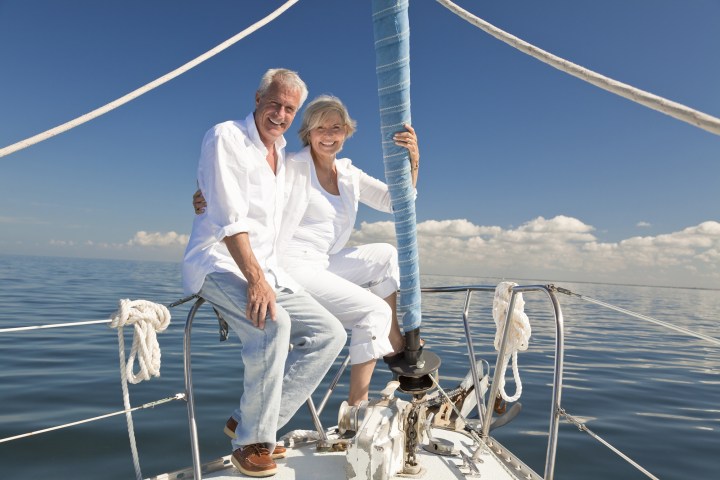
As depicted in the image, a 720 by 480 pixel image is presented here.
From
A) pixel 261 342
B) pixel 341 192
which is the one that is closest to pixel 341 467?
pixel 261 342

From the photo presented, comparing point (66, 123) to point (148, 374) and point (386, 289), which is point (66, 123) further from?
point (386, 289)

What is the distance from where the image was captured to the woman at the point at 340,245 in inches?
103

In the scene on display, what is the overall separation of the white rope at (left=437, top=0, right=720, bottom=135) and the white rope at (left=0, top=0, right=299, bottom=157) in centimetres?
129

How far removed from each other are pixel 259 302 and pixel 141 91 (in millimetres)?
1206

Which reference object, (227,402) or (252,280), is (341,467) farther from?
(227,402)

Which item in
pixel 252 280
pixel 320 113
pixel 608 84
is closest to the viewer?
pixel 608 84

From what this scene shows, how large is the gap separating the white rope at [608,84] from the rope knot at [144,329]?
1934mm

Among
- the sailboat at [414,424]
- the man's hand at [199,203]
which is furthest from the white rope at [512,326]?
the man's hand at [199,203]

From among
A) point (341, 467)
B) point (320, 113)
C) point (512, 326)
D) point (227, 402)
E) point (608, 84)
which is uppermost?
point (320, 113)

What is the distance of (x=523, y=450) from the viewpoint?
14.1 ft

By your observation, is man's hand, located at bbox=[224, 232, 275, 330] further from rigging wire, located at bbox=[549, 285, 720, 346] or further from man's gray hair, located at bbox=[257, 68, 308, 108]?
rigging wire, located at bbox=[549, 285, 720, 346]

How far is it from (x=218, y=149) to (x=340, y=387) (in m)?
4.37

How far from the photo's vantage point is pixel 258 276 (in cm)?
214

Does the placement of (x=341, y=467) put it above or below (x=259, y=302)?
below
